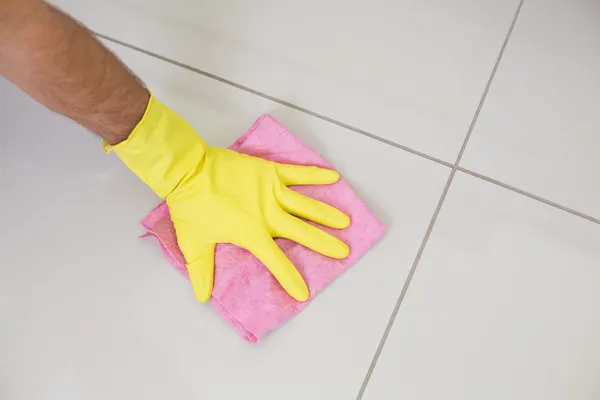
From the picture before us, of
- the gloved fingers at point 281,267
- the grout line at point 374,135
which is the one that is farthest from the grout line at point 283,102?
the gloved fingers at point 281,267

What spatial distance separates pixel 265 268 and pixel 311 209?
11 centimetres

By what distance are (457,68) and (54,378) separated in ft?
2.61

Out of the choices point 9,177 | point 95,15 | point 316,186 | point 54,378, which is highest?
point 95,15

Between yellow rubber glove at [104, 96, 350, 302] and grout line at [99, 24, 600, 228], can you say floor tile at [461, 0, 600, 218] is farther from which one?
yellow rubber glove at [104, 96, 350, 302]

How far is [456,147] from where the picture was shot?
0.97m

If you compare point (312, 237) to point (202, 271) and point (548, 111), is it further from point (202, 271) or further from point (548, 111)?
point (548, 111)

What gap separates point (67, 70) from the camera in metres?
0.68

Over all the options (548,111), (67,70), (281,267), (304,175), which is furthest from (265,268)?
(548,111)

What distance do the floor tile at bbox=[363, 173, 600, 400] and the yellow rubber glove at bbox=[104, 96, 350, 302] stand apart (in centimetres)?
15

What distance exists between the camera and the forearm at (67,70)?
64 centimetres

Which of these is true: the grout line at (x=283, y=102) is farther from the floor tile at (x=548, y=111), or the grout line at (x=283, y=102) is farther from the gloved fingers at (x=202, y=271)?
the gloved fingers at (x=202, y=271)

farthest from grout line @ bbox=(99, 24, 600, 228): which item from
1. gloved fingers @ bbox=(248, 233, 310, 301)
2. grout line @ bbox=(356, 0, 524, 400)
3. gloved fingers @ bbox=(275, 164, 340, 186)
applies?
gloved fingers @ bbox=(248, 233, 310, 301)

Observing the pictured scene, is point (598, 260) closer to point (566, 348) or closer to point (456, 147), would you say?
point (566, 348)

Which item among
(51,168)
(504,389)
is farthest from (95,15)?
(504,389)
